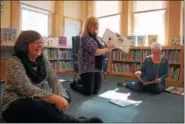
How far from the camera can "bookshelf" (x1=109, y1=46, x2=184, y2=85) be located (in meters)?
3.80

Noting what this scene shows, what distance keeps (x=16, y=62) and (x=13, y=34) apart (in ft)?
9.33

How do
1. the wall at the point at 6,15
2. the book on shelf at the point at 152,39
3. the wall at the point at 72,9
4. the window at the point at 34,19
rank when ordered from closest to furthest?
the wall at the point at 6,15 < the book on shelf at the point at 152,39 < the window at the point at 34,19 < the wall at the point at 72,9

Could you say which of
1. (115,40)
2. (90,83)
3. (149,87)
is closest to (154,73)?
(149,87)

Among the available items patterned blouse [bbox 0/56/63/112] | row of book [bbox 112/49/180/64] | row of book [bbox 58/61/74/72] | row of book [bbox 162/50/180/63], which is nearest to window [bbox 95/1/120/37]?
row of book [bbox 112/49/180/64]

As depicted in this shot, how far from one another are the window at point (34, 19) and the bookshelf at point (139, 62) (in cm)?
189

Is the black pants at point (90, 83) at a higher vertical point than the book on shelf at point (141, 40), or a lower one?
lower

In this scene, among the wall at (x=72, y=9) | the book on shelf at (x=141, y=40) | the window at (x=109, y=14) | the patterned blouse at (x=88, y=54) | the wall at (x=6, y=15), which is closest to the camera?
the patterned blouse at (x=88, y=54)

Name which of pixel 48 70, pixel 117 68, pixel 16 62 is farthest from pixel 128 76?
pixel 16 62

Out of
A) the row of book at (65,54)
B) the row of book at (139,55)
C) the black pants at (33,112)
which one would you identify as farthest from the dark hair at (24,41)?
the row of book at (65,54)

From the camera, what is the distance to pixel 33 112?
4.48 ft

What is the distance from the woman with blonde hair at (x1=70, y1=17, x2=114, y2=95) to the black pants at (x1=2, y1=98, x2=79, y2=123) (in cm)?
127

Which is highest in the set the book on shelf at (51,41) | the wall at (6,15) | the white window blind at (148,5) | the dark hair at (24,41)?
the white window blind at (148,5)

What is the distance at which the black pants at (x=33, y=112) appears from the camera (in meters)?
1.35

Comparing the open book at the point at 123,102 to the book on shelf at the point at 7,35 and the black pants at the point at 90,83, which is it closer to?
the black pants at the point at 90,83
